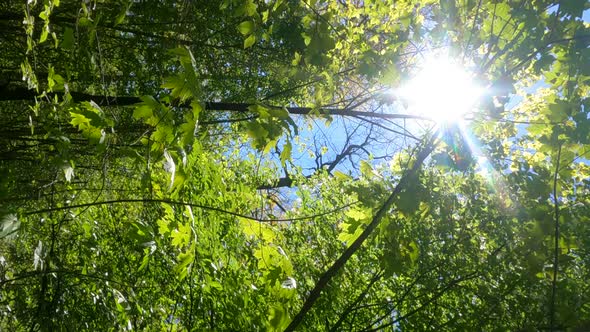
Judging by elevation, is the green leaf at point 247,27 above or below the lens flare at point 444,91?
below

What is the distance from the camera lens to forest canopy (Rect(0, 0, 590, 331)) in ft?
4.98

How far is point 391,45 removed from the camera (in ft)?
7.02

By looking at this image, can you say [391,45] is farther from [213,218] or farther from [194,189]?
[194,189]

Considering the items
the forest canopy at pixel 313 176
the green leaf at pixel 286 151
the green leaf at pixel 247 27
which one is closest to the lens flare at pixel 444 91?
the forest canopy at pixel 313 176

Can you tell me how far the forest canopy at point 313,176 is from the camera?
1.52 m

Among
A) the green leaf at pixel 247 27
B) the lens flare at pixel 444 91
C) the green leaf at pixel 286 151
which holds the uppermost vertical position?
the lens flare at pixel 444 91

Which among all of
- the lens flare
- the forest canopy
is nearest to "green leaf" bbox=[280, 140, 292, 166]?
the forest canopy

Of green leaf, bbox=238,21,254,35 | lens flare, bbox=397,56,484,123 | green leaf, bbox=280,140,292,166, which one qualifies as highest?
lens flare, bbox=397,56,484,123

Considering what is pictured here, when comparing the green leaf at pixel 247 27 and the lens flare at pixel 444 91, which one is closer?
the green leaf at pixel 247 27

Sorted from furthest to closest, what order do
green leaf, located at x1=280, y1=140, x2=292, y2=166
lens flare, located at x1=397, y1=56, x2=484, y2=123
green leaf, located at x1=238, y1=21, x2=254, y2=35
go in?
1. lens flare, located at x1=397, y1=56, x2=484, y2=123
2. green leaf, located at x1=238, y1=21, x2=254, y2=35
3. green leaf, located at x1=280, y1=140, x2=292, y2=166

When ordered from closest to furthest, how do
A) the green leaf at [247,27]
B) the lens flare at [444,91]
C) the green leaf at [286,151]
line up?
the green leaf at [286,151] < the green leaf at [247,27] < the lens flare at [444,91]

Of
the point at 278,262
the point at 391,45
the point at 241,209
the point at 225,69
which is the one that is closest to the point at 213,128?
the point at 225,69

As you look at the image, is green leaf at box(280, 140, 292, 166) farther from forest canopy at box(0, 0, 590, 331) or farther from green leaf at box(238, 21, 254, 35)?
green leaf at box(238, 21, 254, 35)

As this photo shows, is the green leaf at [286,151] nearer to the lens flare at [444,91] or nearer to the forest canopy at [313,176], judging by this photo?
the forest canopy at [313,176]
